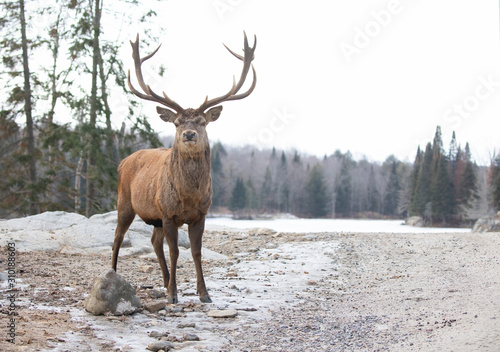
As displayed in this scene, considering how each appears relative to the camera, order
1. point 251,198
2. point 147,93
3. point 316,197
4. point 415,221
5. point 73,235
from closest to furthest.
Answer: point 147,93, point 73,235, point 415,221, point 251,198, point 316,197

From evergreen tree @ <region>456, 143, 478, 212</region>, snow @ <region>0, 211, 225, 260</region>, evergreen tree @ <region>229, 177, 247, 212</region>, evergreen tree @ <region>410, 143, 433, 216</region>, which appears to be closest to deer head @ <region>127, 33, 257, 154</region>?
snow @ <region>0, 211, 225, 260</region>

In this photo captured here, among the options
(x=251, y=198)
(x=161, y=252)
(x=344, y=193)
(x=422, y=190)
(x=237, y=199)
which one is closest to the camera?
(x=161, y=252)

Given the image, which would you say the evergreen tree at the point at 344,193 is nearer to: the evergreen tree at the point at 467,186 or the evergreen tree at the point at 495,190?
the evergreen tree at the point at 467,186

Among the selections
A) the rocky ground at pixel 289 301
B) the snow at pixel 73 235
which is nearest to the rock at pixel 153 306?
the rocky ground at pixel 289 301

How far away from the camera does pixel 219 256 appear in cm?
1081

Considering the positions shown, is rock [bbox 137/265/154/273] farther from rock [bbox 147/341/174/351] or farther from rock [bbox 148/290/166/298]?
rock [bbox 147/341/174/351]

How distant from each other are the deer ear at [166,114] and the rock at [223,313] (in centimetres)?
275

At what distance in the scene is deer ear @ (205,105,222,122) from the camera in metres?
6.86

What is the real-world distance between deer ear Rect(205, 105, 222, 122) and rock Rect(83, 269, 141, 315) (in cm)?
256

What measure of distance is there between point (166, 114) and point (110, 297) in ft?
8.93

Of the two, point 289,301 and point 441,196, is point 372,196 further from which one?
point 289,301

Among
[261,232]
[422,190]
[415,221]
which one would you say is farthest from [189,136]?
→ [422,190]

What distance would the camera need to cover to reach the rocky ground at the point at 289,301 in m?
4.64

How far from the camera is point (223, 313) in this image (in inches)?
227
